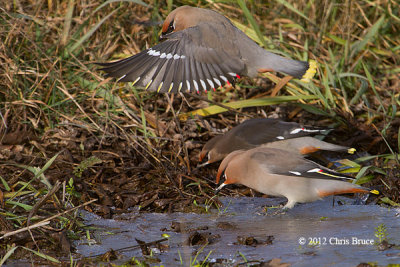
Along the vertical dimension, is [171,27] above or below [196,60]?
above

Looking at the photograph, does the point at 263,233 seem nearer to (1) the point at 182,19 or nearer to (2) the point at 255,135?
(2) the point at 255,135

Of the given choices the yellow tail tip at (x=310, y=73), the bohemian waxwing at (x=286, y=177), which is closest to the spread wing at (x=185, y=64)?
the bohemian waxwing at (x=286, y=177)

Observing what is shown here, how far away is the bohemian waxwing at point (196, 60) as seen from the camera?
4293mm

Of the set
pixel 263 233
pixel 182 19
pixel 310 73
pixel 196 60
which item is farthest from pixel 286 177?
pixel 182 19

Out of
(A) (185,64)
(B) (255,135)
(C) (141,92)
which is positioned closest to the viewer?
(A) (185,64)

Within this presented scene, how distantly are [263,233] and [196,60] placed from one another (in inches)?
58.4

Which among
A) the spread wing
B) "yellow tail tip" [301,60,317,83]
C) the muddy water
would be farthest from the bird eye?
the muddy water

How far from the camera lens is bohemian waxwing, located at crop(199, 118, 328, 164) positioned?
4.96 m

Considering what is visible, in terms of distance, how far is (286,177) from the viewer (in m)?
4.30

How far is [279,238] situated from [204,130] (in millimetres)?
2108

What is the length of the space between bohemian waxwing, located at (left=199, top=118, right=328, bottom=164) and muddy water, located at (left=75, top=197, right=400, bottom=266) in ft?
2.01

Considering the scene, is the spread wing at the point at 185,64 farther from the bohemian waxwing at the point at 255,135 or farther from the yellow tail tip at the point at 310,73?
the yellow tail tip at the point at 310,73

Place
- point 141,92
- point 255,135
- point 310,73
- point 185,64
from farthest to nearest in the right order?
point 141,92
point 310,73
point 255,135
point 185,64

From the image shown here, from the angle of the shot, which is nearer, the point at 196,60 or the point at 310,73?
the point at 196,60
